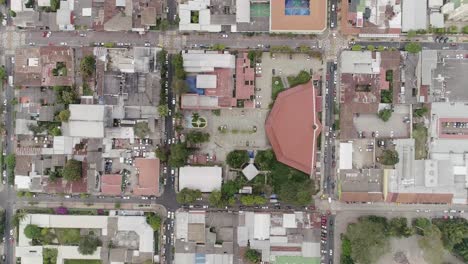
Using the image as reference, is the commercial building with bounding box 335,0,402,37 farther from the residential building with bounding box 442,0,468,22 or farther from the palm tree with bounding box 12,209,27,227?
the palm tree with bounding box 12,209,27,227

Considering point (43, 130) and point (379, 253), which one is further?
point (43, 130)

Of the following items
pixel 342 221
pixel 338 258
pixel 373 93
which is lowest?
pixel 338 258

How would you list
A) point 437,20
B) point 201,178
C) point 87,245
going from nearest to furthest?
1. point 87,245
2. point 437,20
3. point 201,178

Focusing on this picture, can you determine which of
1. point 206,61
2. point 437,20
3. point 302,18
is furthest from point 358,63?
point 206,61

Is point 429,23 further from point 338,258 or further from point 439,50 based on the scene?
point 338,258

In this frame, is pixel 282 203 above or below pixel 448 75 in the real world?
below

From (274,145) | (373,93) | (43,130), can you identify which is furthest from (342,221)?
(43,130)

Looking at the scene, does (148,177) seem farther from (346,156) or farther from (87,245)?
(346,156)

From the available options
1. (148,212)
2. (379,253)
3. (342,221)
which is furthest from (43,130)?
(379,253)
